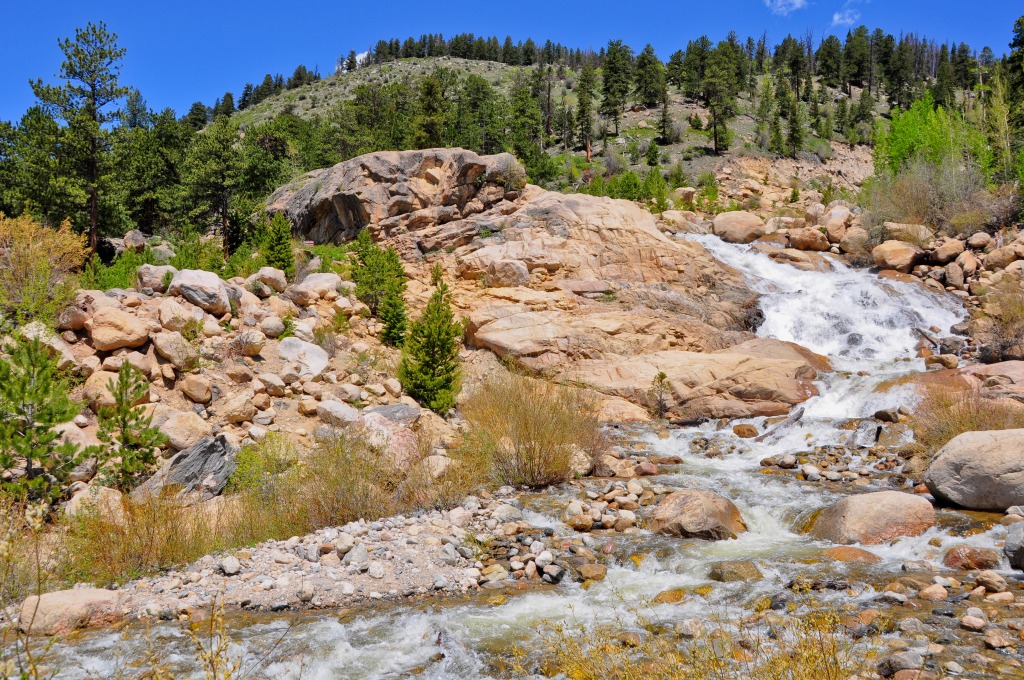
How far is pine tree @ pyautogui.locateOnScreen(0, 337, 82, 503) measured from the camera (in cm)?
783

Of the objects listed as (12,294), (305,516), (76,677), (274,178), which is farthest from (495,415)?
(274,178)

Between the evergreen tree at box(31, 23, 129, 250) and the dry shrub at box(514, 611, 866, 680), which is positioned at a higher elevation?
the evergreen tree at box(31, 23, 129, 250)

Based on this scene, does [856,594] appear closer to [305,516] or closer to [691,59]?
[305,516]

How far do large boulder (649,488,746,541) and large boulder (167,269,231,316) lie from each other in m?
10.4

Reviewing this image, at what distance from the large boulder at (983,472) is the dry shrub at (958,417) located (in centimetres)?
154

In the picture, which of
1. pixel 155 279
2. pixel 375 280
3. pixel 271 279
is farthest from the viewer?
pixel 375 280

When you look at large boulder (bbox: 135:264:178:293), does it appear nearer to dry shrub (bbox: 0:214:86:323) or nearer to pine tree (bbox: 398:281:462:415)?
dry shrub (bbox: 0:214:86:323)

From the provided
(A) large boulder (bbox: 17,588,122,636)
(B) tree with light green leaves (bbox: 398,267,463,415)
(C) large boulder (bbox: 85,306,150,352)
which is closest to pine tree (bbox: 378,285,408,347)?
(B) tree with light green leaves (bbox: 398,267,463,415)

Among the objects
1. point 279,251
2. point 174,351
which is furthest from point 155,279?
point 279,251

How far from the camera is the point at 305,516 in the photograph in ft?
26.4

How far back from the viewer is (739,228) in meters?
24.5

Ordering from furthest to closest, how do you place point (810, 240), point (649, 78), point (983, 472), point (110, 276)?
point (649, 78) → point (810, 240) → point (110, 276) → point (983, 472)

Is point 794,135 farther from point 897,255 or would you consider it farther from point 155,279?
point 155,279

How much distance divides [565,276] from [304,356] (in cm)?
907
